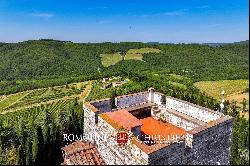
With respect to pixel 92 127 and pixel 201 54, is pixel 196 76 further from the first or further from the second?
pixel 92 127

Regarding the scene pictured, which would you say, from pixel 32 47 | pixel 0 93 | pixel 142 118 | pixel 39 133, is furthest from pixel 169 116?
pixel 32 47

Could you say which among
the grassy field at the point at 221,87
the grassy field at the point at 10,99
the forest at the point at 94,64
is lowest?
the grassy field at the point at 10,99

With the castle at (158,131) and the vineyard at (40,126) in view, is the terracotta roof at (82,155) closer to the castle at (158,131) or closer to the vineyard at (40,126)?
the castle at (158,131)

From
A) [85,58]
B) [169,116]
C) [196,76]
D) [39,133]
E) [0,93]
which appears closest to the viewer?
[169,116]

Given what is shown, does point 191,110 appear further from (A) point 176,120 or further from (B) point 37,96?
(B) point 37,96

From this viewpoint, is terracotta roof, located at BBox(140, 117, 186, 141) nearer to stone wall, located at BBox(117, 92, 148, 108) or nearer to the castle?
the castle

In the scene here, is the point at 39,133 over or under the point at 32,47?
under

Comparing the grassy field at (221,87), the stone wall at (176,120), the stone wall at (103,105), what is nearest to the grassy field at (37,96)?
the grassy field at (221,87)
